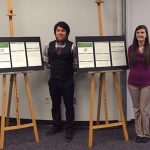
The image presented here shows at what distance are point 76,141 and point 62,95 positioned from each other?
2.12 feet

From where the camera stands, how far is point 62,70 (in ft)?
11.7

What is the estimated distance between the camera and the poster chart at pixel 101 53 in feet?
10.7

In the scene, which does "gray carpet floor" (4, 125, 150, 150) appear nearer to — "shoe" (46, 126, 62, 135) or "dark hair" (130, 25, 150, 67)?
"shoe" (46, 126, 62, 135)

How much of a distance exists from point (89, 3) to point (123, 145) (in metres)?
1.89

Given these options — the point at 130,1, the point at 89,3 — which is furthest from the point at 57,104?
the point at 130,1

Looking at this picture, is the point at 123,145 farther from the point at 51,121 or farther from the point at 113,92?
the point at 51,121

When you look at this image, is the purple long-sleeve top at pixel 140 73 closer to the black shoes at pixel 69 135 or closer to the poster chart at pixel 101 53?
the poster chart at pixel 101 53

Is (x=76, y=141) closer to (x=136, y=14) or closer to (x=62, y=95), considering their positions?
(x=62, y=95)

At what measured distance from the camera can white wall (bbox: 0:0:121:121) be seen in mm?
3812

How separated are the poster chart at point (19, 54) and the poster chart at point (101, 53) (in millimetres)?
552

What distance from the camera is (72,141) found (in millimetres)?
3506

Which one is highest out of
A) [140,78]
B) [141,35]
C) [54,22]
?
[54,22]

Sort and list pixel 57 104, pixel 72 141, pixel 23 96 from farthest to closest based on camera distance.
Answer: pixel 23 96
pixel 57 104
pixel 72 141

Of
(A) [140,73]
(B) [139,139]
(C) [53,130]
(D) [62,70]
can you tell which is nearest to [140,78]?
(A) [140,73]
